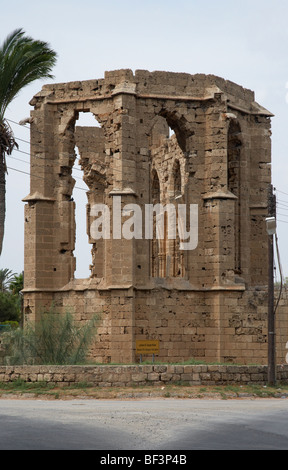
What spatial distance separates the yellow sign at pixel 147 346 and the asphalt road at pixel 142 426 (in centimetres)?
898

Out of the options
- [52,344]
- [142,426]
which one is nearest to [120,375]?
[52,344]

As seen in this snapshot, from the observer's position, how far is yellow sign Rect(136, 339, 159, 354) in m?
24.6

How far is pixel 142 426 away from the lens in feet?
37.3

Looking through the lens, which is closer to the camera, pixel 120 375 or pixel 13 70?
pixel 120 375

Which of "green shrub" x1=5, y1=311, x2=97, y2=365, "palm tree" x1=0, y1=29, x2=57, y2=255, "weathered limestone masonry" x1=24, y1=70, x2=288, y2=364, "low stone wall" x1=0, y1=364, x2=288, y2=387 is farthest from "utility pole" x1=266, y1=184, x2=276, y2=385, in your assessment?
"palm tree" x1=0, y1=29, x2=57, y2=255

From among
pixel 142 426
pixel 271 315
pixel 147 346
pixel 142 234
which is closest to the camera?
pixel 142 426

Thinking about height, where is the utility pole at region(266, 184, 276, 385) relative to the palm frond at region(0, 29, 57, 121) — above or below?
below

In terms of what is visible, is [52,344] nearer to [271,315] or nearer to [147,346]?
[147,346]

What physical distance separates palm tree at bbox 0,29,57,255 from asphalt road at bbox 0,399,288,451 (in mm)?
10923

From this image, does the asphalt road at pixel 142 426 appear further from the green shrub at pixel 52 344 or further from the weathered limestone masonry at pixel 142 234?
the weathered limestone masonry at pixel 142 234

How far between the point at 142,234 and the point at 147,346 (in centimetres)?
329

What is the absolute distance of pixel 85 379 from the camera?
1838cm

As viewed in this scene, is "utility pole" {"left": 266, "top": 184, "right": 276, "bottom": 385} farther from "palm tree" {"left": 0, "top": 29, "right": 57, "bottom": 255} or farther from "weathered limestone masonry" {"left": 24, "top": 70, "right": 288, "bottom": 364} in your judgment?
"palm tree" {"left": 0, "top": 29, "right": 57, "bottom": 255}

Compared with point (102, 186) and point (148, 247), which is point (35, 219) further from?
point (102, 186)
